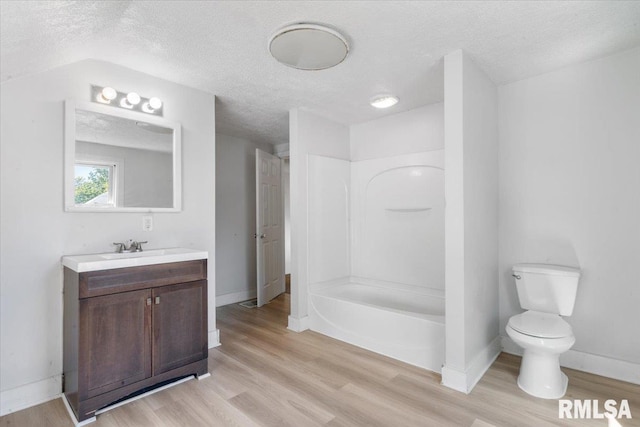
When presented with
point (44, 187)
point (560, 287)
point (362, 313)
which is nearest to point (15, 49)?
point (44, 187)

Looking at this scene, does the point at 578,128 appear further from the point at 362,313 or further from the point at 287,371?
the point at 287,371

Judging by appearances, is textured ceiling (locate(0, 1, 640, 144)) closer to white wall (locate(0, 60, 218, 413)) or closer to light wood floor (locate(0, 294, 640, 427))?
white wall (locate(0, 60, 218, 413))

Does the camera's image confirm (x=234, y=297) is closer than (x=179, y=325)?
No

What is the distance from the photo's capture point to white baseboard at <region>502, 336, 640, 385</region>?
7.20ft

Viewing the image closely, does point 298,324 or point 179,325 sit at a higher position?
point 179,325

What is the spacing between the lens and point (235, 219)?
447cm

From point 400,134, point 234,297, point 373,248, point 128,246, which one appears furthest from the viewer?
point 234,297

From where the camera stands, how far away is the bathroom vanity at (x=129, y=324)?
181 cm

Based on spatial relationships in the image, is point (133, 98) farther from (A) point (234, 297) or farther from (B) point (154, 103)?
(A) point (234, 297)

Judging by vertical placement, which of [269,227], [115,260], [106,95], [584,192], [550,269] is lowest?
[550,269]

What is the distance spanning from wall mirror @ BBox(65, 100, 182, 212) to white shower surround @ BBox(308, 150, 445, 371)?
1.39 metres

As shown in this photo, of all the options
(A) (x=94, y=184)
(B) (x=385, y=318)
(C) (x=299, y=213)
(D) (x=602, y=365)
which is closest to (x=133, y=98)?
(A) (x=94, y=184)

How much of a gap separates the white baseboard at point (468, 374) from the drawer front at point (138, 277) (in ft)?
6.12

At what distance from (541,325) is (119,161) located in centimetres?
324
